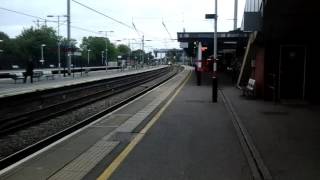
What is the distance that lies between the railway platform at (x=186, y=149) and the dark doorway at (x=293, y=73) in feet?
13.6

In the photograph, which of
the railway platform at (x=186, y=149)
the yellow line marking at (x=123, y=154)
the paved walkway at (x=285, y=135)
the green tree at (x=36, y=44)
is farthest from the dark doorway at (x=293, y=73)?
the green tree at (x=36, y=44)

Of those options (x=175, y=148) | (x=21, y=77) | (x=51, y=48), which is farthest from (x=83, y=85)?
(x=51, y=48)

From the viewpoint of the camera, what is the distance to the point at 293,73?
868 inches

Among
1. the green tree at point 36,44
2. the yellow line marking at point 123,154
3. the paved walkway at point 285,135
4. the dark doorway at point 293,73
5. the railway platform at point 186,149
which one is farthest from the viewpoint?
the green tree at point 36,44

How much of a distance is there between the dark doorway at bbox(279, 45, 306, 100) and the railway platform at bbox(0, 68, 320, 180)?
4135mm

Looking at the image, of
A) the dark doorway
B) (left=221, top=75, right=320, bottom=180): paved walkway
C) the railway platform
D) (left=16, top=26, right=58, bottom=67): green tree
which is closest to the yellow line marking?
the railway platform

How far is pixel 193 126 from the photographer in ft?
48.3

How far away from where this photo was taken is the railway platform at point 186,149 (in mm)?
8812

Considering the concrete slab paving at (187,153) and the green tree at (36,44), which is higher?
the green tree at (36,44)

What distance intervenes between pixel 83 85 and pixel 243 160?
85.6ft

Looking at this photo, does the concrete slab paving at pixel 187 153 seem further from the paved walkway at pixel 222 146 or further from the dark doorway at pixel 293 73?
the dark doorway at pixel 293 73

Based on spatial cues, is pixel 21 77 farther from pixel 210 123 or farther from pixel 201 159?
pixel 201 159

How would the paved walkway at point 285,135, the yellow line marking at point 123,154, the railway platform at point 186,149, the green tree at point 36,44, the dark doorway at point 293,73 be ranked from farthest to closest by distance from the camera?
the green tree at point 36,44, the dark doorway at point 293,73, the paved walkway at point 285,135, the railway platform at point 186,149, the yellow line marking at point 123,154

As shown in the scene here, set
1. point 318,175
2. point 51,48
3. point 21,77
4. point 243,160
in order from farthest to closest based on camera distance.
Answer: point 51,48 < point 21,77 < point 243,160 < point 318,175
